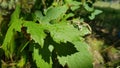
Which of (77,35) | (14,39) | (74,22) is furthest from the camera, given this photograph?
(74,22)

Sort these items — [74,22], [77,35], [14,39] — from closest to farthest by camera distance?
[77,35] → [14,39] → [74,22]

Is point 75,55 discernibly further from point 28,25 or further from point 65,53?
point 28,25

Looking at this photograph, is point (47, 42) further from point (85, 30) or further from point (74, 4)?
point (74, 4)

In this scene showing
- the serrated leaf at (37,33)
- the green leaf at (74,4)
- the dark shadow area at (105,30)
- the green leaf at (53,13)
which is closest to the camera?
the serrated leaf at (37,33)

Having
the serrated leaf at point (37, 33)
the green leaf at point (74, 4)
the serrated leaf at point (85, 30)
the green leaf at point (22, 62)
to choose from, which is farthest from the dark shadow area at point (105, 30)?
the serrated leaf at point (37, 33)

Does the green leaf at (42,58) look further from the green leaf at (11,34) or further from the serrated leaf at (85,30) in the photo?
the serrated leaf at (85,30)

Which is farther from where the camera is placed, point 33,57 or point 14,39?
point 14,39

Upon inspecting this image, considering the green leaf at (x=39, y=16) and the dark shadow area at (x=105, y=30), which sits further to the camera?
the dark shadow area at (x=105, y=30)

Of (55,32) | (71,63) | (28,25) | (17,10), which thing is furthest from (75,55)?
(17,10)
